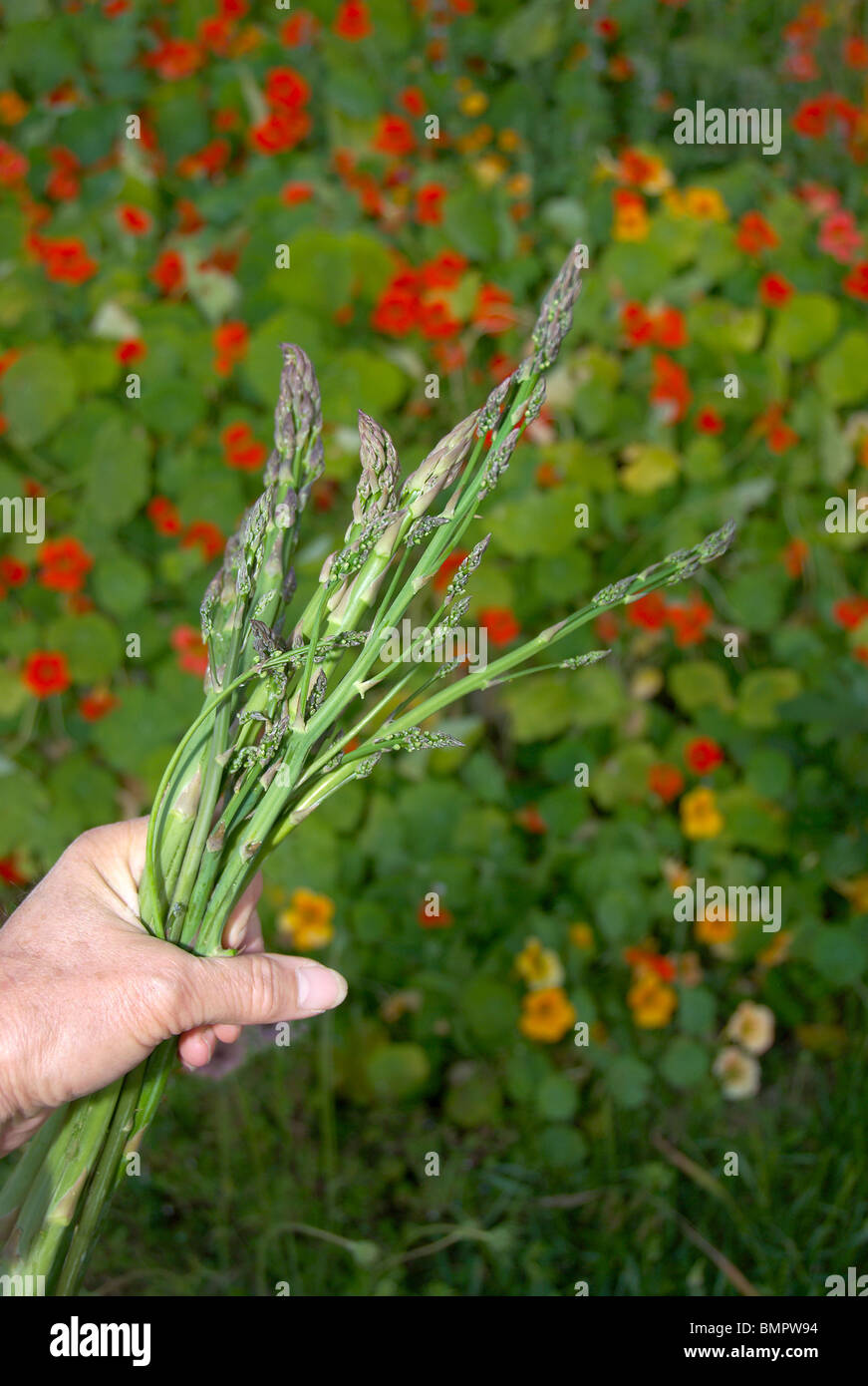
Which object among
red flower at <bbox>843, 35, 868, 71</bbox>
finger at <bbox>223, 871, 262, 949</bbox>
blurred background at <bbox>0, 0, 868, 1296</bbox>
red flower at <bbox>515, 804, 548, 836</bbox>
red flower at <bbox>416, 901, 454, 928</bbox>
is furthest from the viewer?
red flower at <bbox>843, 35, 868, 71</bbox>

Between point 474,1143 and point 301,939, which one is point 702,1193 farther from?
point 301,939

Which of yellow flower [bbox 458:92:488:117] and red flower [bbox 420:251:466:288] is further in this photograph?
yellow flower [bbox 458:92:488:117]

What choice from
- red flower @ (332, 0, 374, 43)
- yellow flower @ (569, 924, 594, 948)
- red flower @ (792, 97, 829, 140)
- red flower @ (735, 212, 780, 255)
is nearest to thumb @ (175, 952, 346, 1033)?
yellow flower @ (569, 924, 594, 948)

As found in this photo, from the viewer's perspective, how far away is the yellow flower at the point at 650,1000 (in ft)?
5.38

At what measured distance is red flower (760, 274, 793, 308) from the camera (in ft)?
5.68

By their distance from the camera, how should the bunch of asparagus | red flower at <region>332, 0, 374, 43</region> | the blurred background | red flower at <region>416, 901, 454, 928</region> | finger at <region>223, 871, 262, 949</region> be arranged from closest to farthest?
the bunch of asparagus
finger at <region>223, 871, 262, 949</region>
the blurred background
red flower at <region>416, 901, 454, 928</region>
red flower at <region>332, 0, 374, 43</region>

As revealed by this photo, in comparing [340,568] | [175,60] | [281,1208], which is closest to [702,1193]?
[281,1208]

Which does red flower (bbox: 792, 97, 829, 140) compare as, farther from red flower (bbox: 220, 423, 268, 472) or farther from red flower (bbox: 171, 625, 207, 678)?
red flower (bbox: 171, 625, 207, 678)

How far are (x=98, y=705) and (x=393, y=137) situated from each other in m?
0.90

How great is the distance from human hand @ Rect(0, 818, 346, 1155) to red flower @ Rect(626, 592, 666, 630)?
0.99 metres

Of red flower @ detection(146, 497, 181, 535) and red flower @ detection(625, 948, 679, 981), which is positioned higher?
red flower @ detection(146, 497, 181, 535)

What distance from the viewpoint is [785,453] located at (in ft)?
5.74
